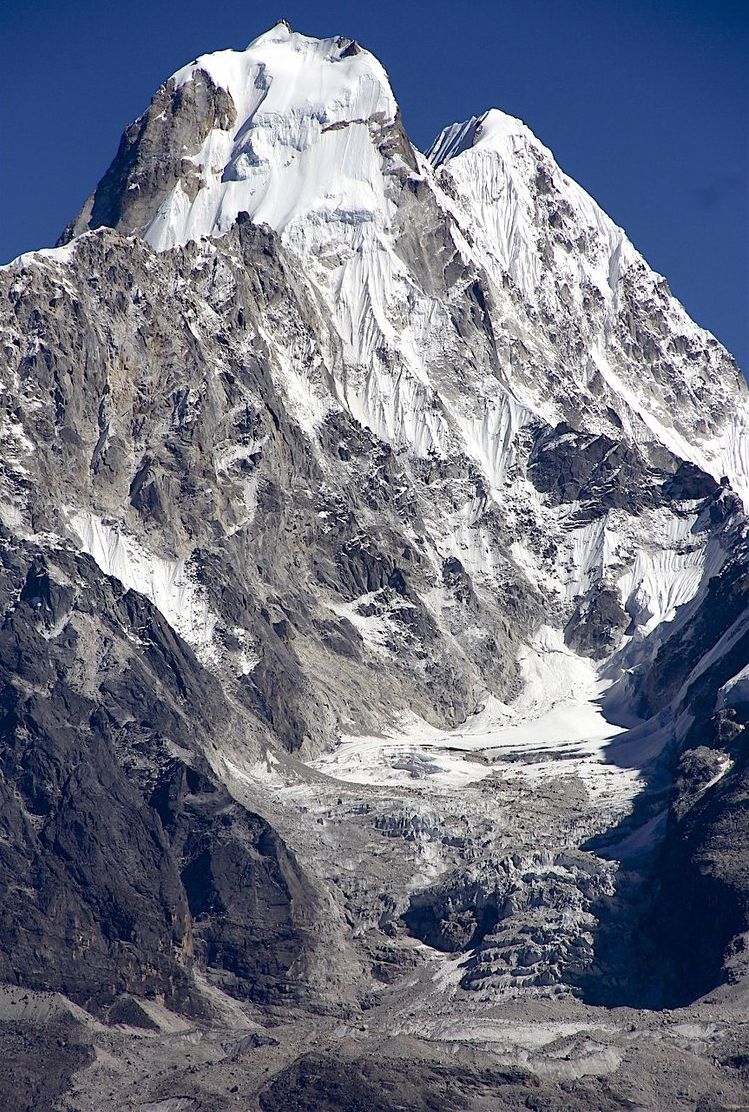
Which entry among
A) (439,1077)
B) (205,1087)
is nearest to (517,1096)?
(439,1077)

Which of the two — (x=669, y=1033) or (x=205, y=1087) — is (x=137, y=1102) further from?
(x=669, y=1033)

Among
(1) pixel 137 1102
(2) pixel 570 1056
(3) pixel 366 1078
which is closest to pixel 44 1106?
(1) pixel 137 1102

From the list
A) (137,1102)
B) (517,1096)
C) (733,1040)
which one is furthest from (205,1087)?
(733,1040)

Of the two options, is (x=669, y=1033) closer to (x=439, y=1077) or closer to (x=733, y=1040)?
(x=733, y=1040)

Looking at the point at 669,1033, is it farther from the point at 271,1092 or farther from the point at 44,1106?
the point at 44,1106

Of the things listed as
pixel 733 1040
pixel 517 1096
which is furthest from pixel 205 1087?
pixel 733 1040

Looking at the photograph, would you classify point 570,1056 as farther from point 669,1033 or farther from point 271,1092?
point 271,1092
